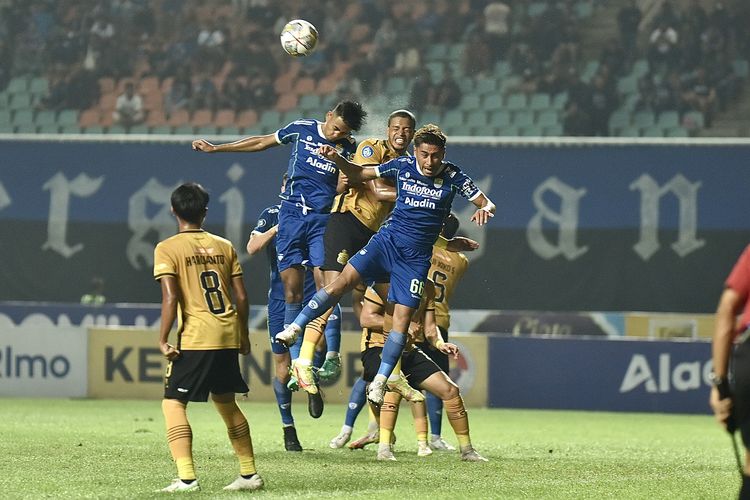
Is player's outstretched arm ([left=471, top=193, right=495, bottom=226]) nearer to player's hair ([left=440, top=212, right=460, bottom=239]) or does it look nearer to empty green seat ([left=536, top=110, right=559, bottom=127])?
player's hair ([left=440, top=212, right=460, bottom=239])

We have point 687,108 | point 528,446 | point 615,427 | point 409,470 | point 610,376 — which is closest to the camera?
point 409,470

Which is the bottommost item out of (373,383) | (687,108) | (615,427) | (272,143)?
(615,427)

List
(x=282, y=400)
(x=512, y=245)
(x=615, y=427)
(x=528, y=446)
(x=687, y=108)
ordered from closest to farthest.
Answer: (x=282, y=400), (x=528, y=446), (x=615, y=427), (x=512, y=245), (x=687, y=108)

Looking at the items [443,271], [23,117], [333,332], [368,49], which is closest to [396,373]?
[333,332]

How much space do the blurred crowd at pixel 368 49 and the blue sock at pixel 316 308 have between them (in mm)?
12985

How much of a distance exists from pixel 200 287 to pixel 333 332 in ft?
11.9

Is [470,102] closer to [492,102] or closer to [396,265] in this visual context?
[492,102]

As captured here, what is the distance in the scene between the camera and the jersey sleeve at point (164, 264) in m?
7.54

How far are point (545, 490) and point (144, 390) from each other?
11.2 metres

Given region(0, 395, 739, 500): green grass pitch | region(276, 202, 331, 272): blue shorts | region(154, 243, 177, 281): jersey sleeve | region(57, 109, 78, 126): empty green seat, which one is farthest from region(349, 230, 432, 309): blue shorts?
region(57, 109, 78, 126): empty green seat

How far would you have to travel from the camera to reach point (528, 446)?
487 inches

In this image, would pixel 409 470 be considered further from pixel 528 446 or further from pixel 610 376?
pixel 610 376

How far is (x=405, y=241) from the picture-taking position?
32.2 feet

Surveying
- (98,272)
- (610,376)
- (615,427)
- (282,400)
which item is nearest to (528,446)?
(282,400)
